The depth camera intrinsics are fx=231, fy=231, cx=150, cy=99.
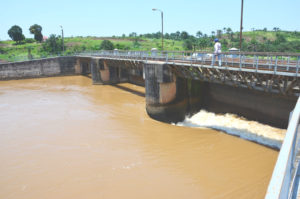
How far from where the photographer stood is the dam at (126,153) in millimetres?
9531

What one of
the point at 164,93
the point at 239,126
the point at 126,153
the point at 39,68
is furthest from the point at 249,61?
the point at 39,68

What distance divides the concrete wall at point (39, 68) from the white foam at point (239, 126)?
103 ft

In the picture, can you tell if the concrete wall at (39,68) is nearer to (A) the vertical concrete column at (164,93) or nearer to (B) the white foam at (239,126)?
(A) the vertical concrete column at (164,93)

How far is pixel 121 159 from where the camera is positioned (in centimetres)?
1177

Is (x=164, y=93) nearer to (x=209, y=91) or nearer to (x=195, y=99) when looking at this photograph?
(x=195, y=99)

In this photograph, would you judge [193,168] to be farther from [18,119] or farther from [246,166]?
[18,119]

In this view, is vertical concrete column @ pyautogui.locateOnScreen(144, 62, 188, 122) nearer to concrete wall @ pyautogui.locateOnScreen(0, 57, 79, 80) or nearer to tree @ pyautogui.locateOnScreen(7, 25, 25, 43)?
concrete wall @ pyautogui.locateOnScreen(0, 57, 79, 80)

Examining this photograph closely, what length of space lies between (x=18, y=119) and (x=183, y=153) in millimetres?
13691

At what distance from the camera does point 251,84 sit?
12914 mm

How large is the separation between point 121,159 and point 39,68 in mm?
34988

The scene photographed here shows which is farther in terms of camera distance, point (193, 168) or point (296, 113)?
point (193, 168)

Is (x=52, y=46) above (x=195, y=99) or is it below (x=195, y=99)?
above

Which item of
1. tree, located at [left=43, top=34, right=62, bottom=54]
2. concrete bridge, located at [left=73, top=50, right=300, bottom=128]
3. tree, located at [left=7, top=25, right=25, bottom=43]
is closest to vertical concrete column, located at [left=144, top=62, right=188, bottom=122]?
concrete bridge, located at [left=73, top=50, right=300, bottom=128]

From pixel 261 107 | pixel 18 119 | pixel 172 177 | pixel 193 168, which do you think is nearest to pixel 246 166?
pixel 193 168
